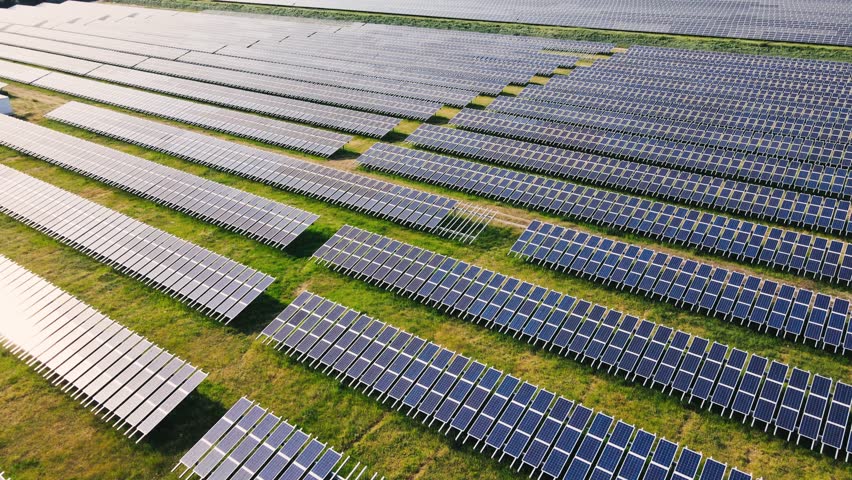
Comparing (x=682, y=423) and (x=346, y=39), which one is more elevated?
(x=346, y=39)

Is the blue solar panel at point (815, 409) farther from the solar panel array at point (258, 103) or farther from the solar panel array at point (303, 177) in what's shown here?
the solar panel array at point (258, 103)

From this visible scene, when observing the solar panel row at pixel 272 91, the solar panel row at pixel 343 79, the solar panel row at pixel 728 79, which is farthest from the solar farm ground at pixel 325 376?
the solar panel row at pixel 728 79

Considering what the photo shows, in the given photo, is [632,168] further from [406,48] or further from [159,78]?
[159,78]

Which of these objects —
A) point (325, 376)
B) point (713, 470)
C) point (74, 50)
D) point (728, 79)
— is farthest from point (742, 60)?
point (74, 50)

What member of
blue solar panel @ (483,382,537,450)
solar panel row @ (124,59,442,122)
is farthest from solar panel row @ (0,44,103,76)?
blue solar panel @ (483,382,537,450)

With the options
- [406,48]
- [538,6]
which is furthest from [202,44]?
[538,6]

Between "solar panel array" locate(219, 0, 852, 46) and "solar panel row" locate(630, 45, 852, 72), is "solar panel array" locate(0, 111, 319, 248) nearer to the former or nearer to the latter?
"solar panel row" locate(630, 45, 852, 72)
